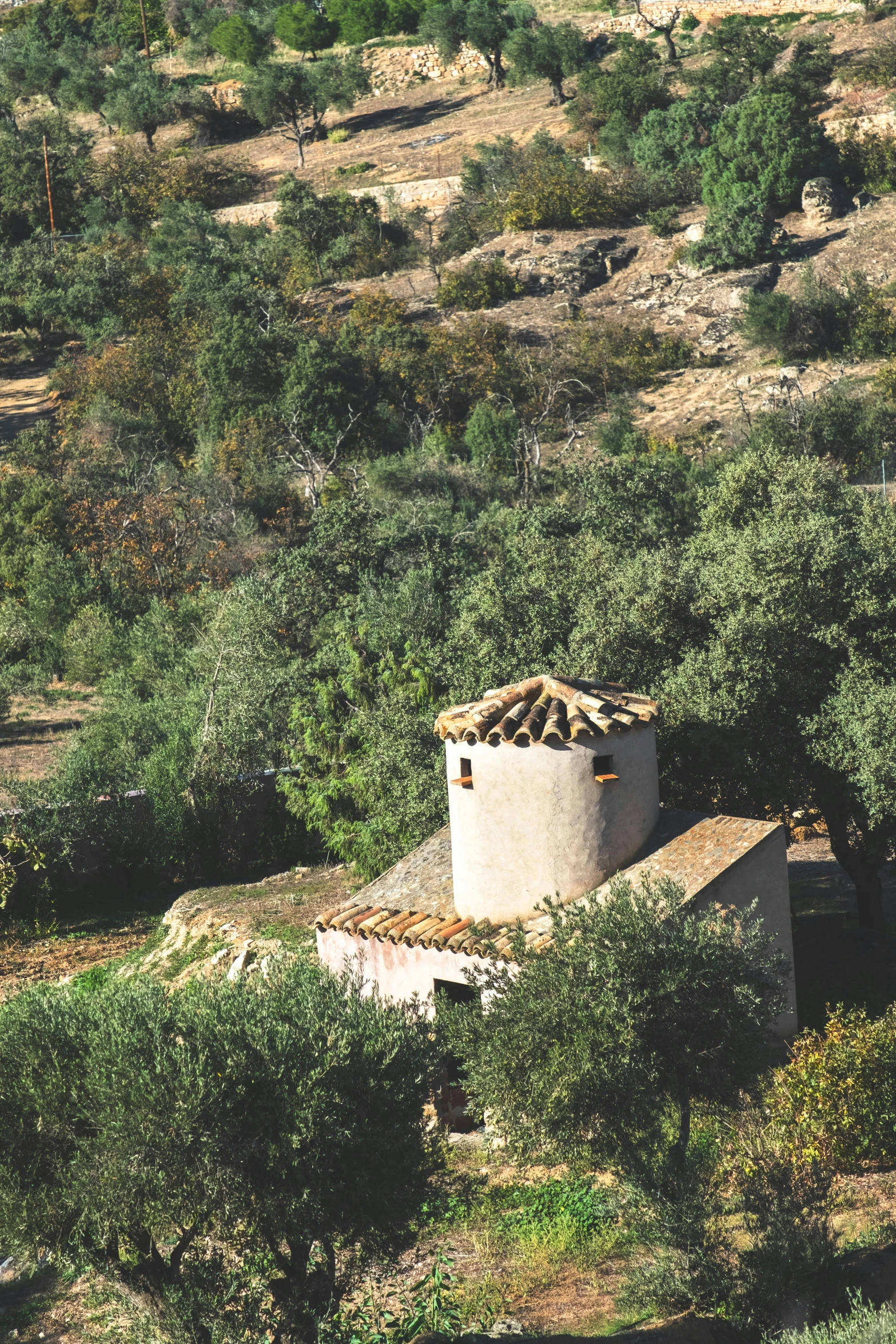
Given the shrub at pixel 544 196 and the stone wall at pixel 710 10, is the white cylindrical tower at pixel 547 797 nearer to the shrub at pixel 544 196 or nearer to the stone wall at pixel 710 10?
the shrub at pixel 544 196

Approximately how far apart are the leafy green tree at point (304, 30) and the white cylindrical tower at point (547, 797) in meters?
80.6

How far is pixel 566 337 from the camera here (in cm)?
4803

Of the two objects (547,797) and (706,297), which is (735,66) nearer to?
(706,297)

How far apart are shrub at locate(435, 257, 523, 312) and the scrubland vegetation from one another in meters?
0.20

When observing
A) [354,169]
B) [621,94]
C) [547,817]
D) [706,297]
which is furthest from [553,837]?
[354,169]

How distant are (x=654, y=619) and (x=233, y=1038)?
924cm

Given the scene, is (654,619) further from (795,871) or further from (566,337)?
(566,337)

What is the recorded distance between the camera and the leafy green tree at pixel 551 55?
69.0 m

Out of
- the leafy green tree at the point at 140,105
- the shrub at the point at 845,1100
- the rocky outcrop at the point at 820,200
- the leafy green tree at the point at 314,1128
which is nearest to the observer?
the leafy green tree at the point at 314,1128

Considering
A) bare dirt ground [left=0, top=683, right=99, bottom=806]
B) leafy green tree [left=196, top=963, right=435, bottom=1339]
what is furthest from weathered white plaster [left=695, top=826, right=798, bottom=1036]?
bare dirt ground [left=0, top=683, right=99, bottom=806]

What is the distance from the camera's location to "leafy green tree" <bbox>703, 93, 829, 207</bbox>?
50.7m

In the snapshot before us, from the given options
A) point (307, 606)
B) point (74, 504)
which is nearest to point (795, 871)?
point (307, 606)

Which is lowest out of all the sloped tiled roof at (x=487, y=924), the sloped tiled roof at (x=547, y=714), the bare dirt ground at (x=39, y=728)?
the bare dirt ground at (x=39, y=728)

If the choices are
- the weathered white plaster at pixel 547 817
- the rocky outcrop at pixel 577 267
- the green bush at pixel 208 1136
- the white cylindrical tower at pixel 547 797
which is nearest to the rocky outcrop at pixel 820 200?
the rocky outcrop at pixel 577 267
